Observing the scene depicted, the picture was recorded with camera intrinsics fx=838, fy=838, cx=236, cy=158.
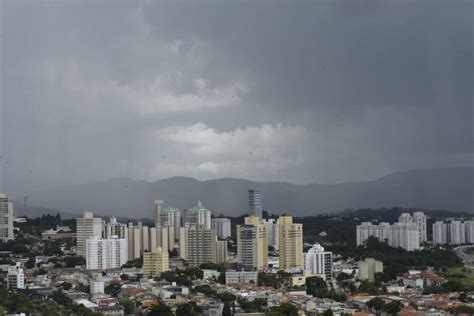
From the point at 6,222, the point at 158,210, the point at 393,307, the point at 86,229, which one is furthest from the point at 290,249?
the point at 6,222

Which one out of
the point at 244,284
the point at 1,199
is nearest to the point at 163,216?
the point at 1,199

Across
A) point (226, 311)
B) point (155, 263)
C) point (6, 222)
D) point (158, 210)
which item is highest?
point (158, 210)

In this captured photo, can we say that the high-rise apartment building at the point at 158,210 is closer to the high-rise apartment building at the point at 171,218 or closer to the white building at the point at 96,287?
the high-rise apartment building at the point at 171,218

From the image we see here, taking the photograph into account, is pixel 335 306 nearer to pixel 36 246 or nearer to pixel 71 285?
pixel 71 285

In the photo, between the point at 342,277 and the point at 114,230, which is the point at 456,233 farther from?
the point at 342,277

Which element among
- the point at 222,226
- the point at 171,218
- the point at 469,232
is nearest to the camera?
the point at 171,218
